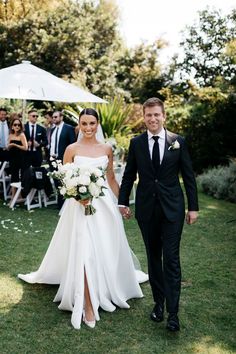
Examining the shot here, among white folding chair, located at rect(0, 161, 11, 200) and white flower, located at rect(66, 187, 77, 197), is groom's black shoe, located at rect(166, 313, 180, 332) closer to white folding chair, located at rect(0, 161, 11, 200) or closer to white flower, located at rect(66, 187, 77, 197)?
white flower, located at rect(66, 187, 77, 197)

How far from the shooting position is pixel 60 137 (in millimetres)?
9164

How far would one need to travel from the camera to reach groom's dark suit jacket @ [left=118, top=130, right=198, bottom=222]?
3947 mm


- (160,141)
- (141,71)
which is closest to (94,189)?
(160,141)

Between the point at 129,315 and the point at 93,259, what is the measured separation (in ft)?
2.14

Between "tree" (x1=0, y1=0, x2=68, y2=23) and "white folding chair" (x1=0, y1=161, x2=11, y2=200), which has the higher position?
"tree" (x1=0, y1=0, x2=68, y2=23)

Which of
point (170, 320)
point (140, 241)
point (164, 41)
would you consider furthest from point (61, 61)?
point (170, 320)

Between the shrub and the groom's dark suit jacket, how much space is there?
7239mm

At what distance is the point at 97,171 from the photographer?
4.21m

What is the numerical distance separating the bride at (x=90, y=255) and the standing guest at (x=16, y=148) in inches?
192

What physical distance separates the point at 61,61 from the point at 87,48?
1.69 meters

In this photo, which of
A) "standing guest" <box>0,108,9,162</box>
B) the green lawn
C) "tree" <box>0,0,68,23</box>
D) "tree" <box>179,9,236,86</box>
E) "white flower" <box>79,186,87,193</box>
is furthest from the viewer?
"tree" <box>0,0,68,23</box>

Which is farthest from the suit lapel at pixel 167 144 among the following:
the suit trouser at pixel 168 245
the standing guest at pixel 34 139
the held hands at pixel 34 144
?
the held hands at pixel 34 144

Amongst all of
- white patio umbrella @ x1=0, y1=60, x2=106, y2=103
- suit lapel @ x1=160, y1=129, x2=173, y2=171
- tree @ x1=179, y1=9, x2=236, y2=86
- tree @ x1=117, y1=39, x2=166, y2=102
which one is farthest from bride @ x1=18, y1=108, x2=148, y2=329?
tree @ x1=117, y1=39, x2=166, y2=102

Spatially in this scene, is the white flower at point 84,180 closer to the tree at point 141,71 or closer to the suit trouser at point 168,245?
the suit trouser at point 168,245
